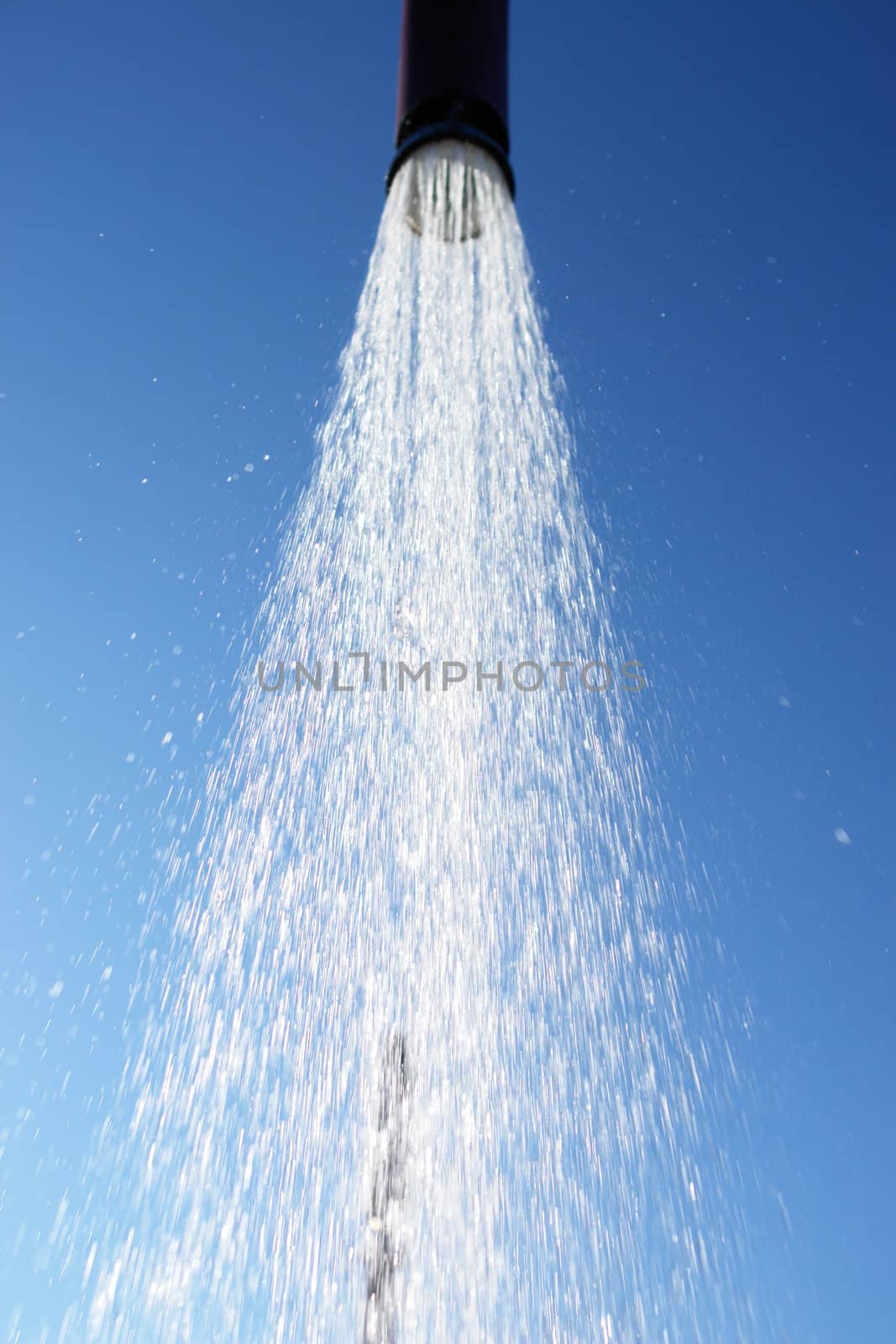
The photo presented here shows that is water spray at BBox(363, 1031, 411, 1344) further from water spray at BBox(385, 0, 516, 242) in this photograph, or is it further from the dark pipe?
the dark pipe

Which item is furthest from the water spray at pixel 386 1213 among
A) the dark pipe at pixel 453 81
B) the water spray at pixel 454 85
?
the dark pipe at pixel 453 81

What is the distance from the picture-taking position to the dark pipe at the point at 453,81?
20.4 ft

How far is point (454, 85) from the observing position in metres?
6.23

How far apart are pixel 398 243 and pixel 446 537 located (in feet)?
Answer: 7.42

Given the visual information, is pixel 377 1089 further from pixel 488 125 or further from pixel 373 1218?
pixel 488 125

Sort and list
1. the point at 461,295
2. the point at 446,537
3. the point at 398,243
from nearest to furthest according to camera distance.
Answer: the point at 398,243, the point at 461,295, the point at 446,537

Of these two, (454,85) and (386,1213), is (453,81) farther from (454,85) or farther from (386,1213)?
(386,1213)

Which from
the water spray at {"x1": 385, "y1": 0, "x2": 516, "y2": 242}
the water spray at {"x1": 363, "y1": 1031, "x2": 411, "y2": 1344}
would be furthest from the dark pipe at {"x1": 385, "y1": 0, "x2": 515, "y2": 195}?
the water spray at {"x1": 363, "y1": 1031, "x2": 411, "y2": 1344}

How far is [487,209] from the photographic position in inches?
263

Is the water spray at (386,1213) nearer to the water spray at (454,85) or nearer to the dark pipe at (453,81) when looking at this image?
the water spray at (454,85)

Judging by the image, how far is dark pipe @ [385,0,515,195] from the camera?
20.4 ft

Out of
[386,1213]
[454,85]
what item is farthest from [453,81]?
[386,1213]

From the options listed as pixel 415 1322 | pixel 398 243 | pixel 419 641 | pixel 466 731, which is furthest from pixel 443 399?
pixel 415 1322

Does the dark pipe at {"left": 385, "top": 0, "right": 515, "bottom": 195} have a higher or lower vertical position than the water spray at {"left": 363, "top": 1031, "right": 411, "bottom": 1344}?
higher
